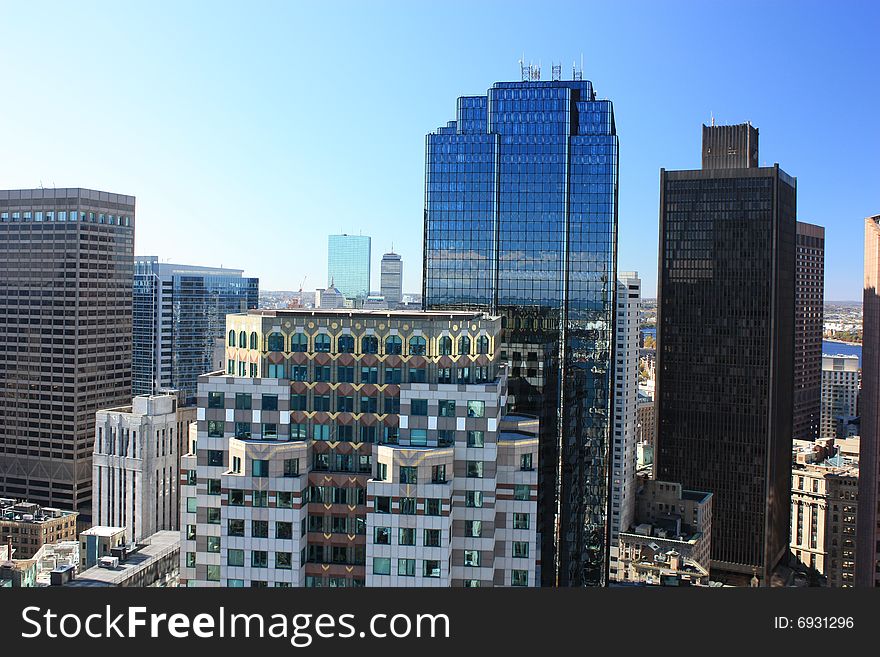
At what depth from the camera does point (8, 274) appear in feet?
320

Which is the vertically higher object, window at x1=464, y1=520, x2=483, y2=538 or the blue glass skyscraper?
the blue glass skyscraper

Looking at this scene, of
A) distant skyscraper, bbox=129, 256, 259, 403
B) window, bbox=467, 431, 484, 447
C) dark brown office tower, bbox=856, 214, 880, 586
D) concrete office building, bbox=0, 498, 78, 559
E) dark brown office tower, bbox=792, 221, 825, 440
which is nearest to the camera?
window, bbox=467, 431, 484, 447

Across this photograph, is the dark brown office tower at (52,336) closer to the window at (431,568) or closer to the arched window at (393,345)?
the arched window at (393,345)

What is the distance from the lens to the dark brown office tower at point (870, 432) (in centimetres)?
4678

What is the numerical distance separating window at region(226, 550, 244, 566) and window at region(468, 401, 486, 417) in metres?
7.65

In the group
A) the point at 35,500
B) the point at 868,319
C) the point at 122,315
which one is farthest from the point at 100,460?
the point at 868,319

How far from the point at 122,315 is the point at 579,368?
67446 millimetres

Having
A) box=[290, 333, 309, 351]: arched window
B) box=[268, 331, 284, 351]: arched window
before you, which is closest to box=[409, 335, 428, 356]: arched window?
box=[290, 333, 309, 351]: arched window

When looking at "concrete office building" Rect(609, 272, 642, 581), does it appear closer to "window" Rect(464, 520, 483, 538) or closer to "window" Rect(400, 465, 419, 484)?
"window" Rect(464, 520, 483, 538)

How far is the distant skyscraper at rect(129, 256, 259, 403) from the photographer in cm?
12200

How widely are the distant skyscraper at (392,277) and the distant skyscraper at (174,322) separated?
61.0 m

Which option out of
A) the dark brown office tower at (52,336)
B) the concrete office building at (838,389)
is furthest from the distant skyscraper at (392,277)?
the concrete office building at (838,389)

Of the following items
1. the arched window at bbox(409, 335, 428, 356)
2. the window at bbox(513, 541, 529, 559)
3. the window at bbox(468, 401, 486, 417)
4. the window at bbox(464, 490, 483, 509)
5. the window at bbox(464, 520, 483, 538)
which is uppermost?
the arched window at bbox(409, 335, 428, 356)

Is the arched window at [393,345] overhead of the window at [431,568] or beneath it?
overhead
